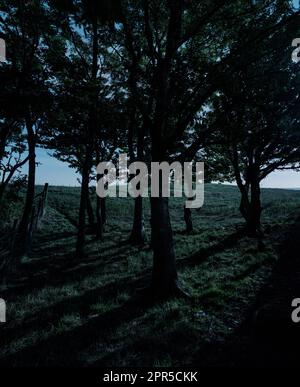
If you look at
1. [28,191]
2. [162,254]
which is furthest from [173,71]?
[28,191]

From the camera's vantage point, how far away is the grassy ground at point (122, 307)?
19.8ft

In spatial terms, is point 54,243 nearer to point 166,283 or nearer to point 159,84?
point 166,283

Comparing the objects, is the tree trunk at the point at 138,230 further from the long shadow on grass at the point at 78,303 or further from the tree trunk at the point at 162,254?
the tree trunk at the point at 162,254

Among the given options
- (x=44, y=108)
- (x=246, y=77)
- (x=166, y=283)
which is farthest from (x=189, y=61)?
(x=166, y=283)

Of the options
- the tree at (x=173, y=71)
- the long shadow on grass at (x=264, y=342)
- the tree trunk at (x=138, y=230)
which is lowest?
the long shadow on grass at (x=264, y=342)

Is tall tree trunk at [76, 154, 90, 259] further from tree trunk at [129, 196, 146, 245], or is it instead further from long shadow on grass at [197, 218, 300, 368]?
long shadow on grass at [197, 218, 300, 368]

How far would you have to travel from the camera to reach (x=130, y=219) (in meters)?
33.1

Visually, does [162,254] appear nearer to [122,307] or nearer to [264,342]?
[122,307]

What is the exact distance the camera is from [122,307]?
28.1 feet

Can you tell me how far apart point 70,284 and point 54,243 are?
967cm

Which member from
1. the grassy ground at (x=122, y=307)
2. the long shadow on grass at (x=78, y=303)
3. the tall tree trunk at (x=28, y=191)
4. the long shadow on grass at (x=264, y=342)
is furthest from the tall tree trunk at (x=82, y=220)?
the long shadow on grass at (x=264, y=342)

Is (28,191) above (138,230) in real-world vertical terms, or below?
above

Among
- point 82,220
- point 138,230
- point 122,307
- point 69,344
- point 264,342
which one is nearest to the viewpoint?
point 69,344

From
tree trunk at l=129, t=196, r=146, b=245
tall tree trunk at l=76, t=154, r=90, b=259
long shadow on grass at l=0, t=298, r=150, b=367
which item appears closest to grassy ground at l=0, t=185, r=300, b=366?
long shadow on grass at l=0, t=298, r=150, b=367
